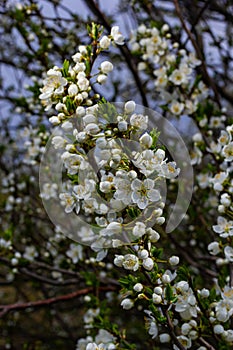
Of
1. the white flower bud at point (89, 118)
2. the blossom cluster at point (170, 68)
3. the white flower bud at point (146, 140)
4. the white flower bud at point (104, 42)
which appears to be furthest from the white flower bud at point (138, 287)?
the blossom cluster at point (170, 68)

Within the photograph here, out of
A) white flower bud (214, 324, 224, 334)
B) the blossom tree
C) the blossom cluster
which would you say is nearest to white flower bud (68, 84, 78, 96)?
the blossom tree

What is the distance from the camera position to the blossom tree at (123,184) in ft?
5.69

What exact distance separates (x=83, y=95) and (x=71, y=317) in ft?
18.3

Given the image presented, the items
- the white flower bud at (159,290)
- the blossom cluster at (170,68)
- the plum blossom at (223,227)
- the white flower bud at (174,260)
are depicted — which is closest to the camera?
the white flower bud at (159,290)

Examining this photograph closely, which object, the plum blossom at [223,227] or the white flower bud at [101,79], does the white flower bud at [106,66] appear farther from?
the plum blossom at [223,227]

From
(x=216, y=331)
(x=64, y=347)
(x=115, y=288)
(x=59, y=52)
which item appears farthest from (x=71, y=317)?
(x=216, y=331)

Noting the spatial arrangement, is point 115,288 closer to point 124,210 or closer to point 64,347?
point 124,210

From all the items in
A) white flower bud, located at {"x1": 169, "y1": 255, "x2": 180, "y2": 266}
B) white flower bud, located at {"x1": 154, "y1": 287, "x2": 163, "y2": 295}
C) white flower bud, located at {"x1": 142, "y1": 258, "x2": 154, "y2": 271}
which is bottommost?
white flower bud, located at {"x1": 154, "y1": 287, "x2": 163, "y2": 295}

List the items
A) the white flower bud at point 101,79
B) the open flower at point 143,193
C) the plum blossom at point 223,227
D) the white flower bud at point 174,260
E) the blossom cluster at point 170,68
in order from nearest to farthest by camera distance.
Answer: the open flower at point 143,193 → the white flower bud at point 174,260 → the white flower bud at point 101,79 → the plum blossom at point 223,227 → the blossom cluster at point 170,68

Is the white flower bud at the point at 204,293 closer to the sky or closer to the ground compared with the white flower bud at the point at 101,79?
closer to the ground

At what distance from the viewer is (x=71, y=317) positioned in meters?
6.86

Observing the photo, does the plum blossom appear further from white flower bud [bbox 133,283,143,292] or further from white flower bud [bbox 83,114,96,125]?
white flower bud [bbox 83,114,96,125]

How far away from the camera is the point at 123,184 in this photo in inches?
65.0

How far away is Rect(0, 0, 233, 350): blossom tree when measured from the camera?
1.73 meters
